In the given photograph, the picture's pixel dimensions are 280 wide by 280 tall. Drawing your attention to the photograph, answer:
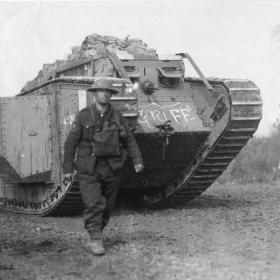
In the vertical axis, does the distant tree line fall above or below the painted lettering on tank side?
below

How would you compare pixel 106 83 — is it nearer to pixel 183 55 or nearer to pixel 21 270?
pixel 21 270

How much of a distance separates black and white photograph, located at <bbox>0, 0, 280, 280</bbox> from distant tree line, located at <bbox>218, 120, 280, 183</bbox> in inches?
1.2

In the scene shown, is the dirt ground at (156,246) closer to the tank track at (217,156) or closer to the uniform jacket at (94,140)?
the tank track at (217,156)

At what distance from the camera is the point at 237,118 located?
9211 mm

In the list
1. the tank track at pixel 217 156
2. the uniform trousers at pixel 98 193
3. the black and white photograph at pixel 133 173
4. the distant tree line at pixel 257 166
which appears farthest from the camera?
the distant tree line at pixel 257 166

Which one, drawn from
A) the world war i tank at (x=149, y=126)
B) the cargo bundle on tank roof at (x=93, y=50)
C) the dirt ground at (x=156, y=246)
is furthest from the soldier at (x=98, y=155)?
the cargo bundle on tank roof at (x=93, y=50)

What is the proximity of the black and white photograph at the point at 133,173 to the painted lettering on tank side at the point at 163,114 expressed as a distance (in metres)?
0.02

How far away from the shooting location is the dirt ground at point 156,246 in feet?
17.9

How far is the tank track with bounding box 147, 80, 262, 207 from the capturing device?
924 cm

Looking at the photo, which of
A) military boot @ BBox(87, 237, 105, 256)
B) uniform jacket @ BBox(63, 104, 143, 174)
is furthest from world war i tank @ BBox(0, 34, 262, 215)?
military boot @ BBox(87, 237, 105, 256)

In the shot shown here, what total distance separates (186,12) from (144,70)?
18.5 m

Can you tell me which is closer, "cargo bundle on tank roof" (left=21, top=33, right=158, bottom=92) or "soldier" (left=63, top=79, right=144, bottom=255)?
"soldier" (left=63, top=79, right=144, bottom=255)

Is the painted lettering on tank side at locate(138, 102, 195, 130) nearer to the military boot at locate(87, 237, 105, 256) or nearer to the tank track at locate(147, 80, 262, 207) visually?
the tank track at locate(147, 80, 262, 207)

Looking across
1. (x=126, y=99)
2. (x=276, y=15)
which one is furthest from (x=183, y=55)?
Answer: (x=276, y=15)
